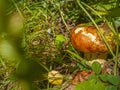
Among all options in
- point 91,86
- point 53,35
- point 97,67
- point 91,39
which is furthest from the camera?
point 53,35

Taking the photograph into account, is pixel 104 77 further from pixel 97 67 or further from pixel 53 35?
pixel 53 35

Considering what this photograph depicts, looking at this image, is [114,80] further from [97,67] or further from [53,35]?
[53,35]

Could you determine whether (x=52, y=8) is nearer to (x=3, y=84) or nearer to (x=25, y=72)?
(x=3, y=84)

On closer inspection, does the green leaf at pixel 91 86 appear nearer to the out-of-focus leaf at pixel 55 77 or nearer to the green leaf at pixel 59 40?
the out-of-focus leaf at pixel 55 77

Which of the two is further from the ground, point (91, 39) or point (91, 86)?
point (91, 39)

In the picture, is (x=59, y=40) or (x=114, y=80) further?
(x=59, y=40)

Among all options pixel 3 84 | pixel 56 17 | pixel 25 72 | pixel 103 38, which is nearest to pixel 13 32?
pixel 25 72

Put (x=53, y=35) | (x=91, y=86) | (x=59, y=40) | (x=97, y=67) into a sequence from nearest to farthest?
(x=91, y=86) < (x=97, y=67) < (x=59, y=40) < (x=53, y=35)

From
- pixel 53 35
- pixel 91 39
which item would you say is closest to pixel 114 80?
pixel 91 39

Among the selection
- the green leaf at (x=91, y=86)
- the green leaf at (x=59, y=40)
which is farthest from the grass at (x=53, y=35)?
the green leaf at (x=91, y=86)
